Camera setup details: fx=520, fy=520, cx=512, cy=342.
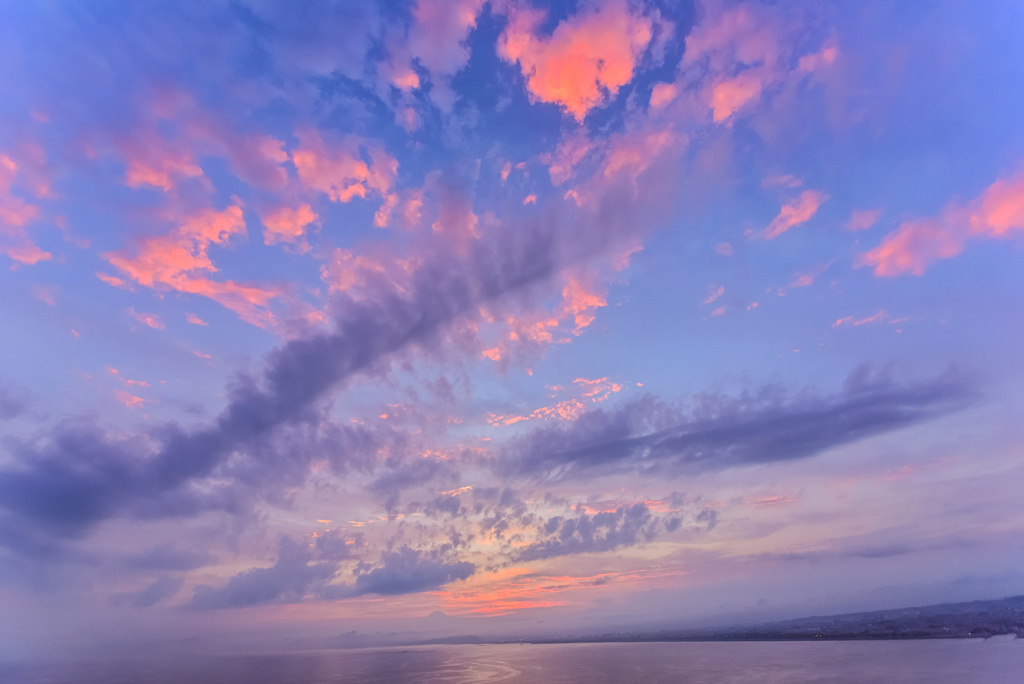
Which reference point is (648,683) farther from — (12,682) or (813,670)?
(12,682)

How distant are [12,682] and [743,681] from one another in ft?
673

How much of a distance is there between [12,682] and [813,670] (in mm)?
224491

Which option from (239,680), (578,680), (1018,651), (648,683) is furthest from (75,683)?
(1018,651)

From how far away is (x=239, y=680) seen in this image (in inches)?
5468

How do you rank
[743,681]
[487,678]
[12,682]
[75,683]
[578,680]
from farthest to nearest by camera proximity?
[12,682] < [75,683] < [487,678] < [578,680] < [743,681]

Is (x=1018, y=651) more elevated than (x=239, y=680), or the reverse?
(x=239, y=680)

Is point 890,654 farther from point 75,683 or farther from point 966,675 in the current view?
point 75,683

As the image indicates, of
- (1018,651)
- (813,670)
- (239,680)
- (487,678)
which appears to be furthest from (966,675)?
(239,680)

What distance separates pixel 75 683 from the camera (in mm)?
142125

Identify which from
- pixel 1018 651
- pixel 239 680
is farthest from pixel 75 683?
pixel 1018 651

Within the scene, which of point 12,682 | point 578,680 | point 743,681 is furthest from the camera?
point 12,682

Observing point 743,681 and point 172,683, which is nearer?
point 743,681

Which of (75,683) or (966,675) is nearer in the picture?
(966,675)

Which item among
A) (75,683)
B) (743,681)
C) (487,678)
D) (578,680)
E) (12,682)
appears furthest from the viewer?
(12,682)
